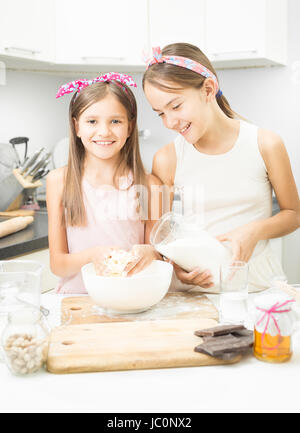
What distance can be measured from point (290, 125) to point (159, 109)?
45.4 inches

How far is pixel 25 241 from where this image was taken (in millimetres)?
1639

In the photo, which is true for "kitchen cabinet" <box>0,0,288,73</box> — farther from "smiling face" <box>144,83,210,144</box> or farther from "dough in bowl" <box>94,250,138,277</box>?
"dough in bowl" <box>94,250,138,277</box>

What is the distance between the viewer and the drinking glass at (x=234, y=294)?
936 millimetres

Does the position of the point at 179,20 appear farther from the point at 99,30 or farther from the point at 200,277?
the point at 200,277

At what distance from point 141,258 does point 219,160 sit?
0.50 meters

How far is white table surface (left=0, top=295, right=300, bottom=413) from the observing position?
67 centimetres

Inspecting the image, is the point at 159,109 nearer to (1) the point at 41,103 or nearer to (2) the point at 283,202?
(2) the point at 283,202

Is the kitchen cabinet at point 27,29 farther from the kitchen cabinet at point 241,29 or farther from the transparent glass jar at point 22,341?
the transparent glass jar at point 22,341

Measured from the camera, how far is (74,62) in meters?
2.05

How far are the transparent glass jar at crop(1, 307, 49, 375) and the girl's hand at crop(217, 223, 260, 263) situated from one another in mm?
542

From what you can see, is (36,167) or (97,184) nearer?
(97,184)

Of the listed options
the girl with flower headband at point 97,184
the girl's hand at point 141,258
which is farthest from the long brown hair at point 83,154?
the girl's hand at point 141,258

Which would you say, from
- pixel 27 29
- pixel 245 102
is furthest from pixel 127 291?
pixel 245 102

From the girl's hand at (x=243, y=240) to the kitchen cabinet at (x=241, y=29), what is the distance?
37.9 inches
